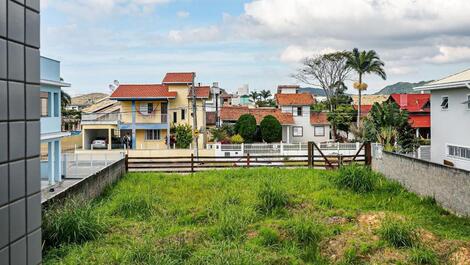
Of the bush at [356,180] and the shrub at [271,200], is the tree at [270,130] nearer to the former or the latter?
the bush at [356,180]

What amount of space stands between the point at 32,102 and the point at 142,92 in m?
29.2

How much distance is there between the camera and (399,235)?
7828 mm

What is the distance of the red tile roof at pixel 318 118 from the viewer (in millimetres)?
36531

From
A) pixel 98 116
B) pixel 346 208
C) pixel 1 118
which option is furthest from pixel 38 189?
pixel 98 116

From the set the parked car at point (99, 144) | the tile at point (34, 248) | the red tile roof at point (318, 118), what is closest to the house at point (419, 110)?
the red tile roof at point (318, 118)

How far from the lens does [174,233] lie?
334 inches

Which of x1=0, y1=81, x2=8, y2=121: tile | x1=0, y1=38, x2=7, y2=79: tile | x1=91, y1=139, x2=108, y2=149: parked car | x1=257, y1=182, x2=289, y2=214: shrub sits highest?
x1=0, y1=38, x2=7, y2=79: tile

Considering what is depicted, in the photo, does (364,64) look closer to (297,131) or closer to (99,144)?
(297,131)

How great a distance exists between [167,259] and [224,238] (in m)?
1.85

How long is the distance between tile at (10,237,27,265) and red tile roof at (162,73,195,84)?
2962cm

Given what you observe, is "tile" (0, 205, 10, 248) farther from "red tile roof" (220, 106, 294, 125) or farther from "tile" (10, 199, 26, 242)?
"red tile roof" (220, 106, 294, 125)

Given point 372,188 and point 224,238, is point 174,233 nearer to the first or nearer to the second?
point 224,238

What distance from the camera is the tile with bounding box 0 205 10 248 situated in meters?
2.87

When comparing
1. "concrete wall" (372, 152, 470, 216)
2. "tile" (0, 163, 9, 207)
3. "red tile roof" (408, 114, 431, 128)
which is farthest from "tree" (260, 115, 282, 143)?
"tile" (0, 163, 9, 207)
